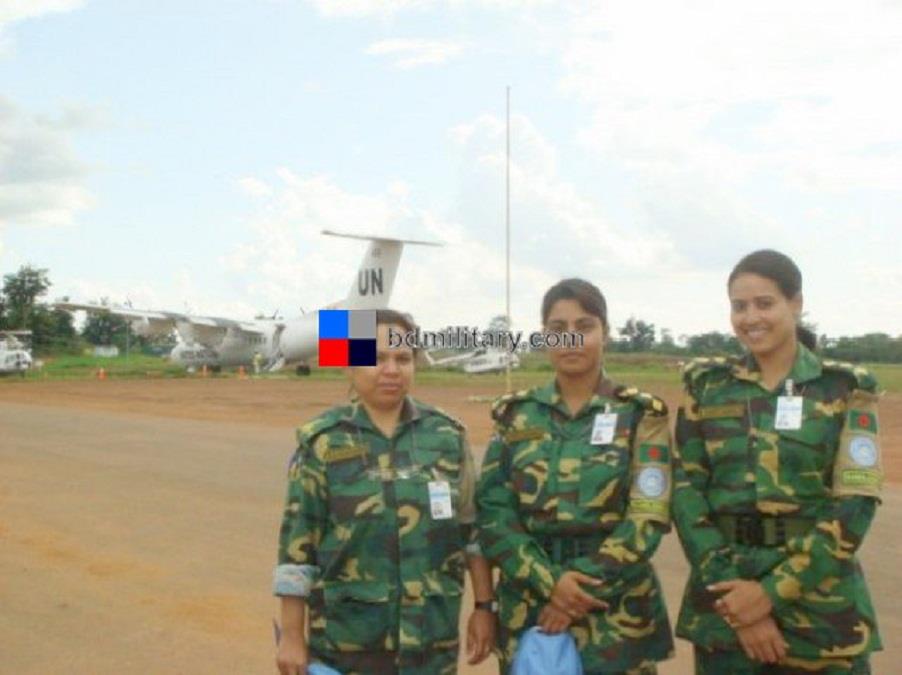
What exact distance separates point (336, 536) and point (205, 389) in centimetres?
3178

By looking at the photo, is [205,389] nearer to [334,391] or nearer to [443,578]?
[334,391]

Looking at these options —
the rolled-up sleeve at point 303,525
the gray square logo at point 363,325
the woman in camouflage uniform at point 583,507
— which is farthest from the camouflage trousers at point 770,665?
the gray square logo at point 363,325

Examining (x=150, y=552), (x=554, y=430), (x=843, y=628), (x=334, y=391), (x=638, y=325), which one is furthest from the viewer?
(x=638, y=325)

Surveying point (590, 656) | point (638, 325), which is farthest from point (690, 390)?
point (638, 325)

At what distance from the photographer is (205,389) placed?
34406mm

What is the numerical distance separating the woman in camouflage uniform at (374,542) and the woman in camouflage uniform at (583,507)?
17 centimetres

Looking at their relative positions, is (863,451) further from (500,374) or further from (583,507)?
(500,374)

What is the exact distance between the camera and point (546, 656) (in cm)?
325

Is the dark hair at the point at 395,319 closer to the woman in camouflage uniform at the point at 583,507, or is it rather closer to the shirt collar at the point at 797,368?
the woman in camouflage uniform at the point at 583,507

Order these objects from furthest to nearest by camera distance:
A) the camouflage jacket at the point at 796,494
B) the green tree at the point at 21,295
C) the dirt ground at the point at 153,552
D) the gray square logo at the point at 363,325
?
the green tree at the point at 21,295 → the dirt ground at the point at 153,552 → the gray square logo at the point at 363,325 → the camouflage jacket at the point at 796,494

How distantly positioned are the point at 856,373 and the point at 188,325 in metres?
49.8

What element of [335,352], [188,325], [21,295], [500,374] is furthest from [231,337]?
[335,352]

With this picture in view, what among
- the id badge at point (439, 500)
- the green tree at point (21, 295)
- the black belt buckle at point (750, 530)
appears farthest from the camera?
the green tree at point (21, 295)

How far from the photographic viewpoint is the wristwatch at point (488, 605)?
353 cm
